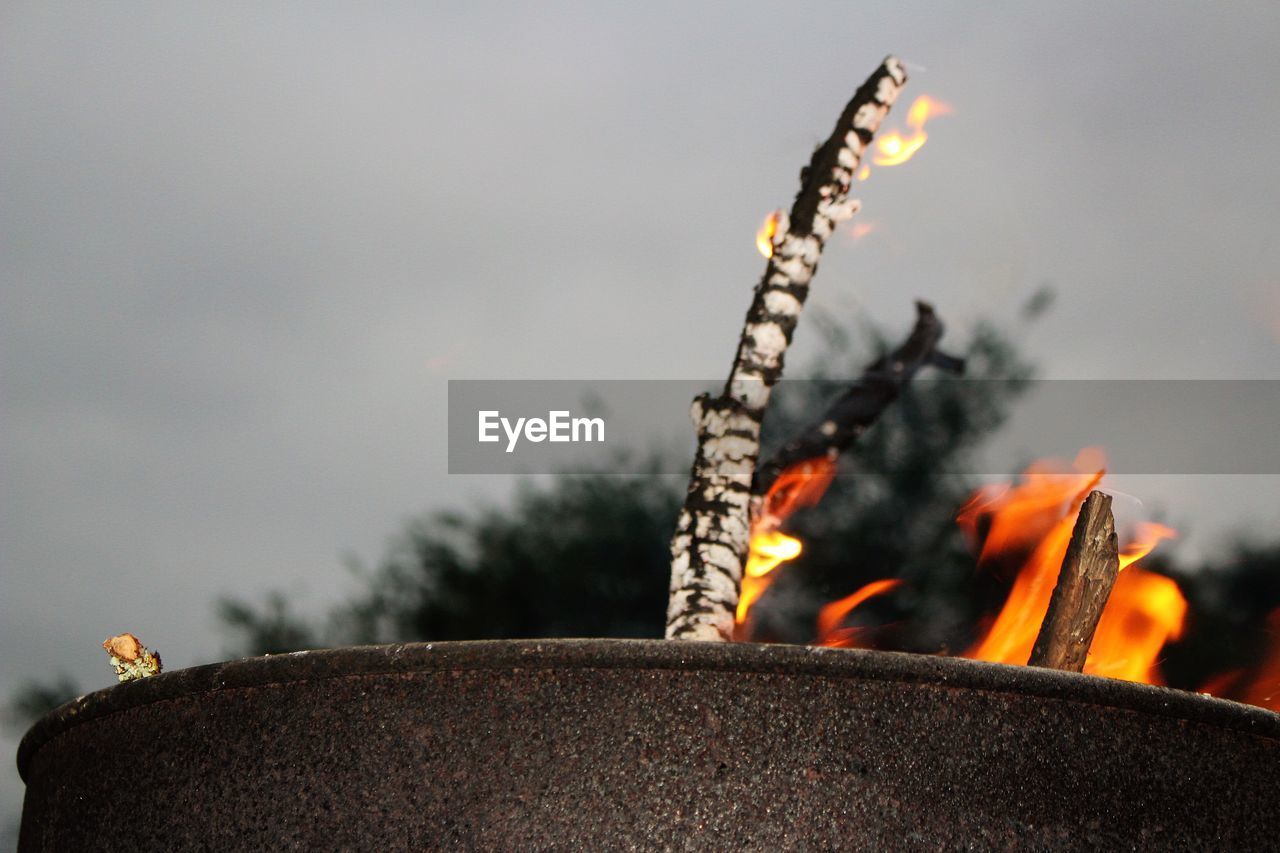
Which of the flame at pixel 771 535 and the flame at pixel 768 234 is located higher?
the flame at pixel 768 234

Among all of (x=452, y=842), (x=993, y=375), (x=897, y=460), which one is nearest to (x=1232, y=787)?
(x=452, y=842)

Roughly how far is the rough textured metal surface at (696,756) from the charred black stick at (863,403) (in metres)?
1.78

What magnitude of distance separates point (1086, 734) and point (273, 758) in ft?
3.65

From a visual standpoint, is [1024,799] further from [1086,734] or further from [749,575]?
[749,575]

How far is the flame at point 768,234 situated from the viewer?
147 inches

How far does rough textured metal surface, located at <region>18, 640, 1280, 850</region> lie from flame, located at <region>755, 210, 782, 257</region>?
212cm

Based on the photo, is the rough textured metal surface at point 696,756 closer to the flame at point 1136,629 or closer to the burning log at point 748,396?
the flame at point 1136,629

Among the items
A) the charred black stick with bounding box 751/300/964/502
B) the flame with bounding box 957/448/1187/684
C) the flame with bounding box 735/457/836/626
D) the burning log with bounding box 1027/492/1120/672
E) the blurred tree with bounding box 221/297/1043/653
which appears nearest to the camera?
the burning log with bounding box 1027/492/1120/672

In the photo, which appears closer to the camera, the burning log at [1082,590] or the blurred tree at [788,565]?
the burning log at [1082,590]

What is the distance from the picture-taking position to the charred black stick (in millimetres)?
3764

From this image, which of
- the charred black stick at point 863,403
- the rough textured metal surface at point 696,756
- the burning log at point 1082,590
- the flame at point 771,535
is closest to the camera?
the rough textured metal surface at point 696,756

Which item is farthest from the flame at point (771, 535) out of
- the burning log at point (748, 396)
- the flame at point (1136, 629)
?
the flame at point (1136, 629)

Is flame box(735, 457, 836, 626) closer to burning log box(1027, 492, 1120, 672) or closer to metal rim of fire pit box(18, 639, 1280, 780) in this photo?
burning log box(1027, 492, 1120, 672)

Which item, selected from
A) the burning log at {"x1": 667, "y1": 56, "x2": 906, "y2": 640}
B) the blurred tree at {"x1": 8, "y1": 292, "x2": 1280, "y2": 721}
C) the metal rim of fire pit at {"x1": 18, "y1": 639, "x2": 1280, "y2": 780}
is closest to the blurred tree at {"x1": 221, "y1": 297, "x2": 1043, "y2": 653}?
the blurred tree at {"x1": 8, "y1": 292, "x2": 1280, "y2": 721}
